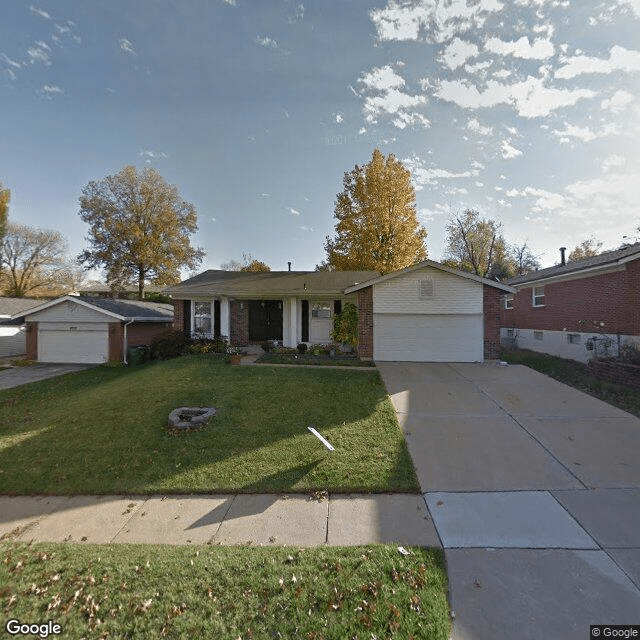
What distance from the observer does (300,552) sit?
2.97 meters

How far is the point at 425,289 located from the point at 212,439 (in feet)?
29.5

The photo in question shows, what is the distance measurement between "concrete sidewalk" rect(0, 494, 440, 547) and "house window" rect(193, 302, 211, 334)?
10.4 metres

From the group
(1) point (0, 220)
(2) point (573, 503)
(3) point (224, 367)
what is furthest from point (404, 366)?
(1) point (0, 220)

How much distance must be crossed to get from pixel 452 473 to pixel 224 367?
8.16m

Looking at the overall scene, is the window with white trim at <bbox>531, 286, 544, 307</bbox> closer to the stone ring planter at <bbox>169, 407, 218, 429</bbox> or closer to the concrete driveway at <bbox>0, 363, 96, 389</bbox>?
the stone ring planter at <bbox>169, 407, 218, 429</bbox>

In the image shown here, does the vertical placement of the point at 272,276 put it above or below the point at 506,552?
above

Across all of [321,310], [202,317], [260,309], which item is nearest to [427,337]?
[321,310]

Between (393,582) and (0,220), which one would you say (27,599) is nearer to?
(393,582)

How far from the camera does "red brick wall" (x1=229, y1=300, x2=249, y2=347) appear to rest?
1430 centimetres

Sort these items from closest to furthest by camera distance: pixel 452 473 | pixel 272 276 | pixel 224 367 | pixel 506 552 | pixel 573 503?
1. pixel 506 552
2. pixel 573 503
3. pixel 452 473
4. pixel 224 367
5. pixel 272 276

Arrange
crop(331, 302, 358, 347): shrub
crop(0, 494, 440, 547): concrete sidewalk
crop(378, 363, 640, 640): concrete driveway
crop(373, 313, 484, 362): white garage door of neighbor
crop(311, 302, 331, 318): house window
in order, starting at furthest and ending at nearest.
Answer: crop(311, 302, 331, 318): house window → crop(331, 302, 358, 347): shrub → crop(373, 313, 484, 362): white garage door of neighbor → crop(0, 494, 440, 547): concrete sidewalk → crop(378, 363, 640, 640): concrete driveway

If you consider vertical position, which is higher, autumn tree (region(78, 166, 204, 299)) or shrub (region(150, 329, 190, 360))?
autumn tree (region(78, 166, 204, 299))

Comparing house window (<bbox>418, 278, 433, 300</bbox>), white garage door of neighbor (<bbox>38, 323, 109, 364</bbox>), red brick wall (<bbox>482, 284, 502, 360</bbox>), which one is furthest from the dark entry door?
red brick wall (<bbox>482, 284, 502, 360</bbox>)

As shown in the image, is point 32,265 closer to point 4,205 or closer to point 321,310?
point 4,205
